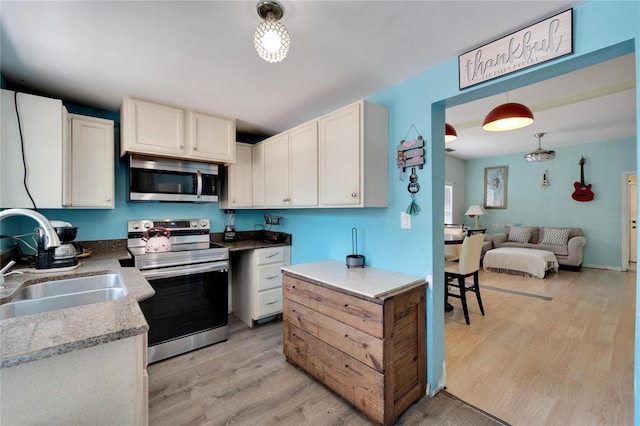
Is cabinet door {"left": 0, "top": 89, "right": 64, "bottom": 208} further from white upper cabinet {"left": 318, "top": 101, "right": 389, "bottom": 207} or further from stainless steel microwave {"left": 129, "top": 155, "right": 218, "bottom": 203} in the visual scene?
white upper cabinet {"left": 318, "top": 101, "right": 389, "bottom": 207}

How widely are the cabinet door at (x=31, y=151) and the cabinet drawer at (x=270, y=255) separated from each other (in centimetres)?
168

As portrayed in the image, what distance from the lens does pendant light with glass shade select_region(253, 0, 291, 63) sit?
126 centimetres

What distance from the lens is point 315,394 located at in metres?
1.94

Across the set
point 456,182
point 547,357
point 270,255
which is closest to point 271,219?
point 270,255

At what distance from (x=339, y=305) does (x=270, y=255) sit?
1.43 metres

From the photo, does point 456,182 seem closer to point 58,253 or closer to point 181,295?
point 181,295

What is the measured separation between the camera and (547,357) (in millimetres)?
2371

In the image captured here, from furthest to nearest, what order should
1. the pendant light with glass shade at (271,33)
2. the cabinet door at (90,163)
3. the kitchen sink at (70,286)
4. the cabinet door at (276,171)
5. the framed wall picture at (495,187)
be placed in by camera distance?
the framed wall picture at (495,187) < the cabinet door at (276,171) < the cabinet door at (90,163) < the kitchen sink at (70,286) < the pendant light with glass shade at (271,33)

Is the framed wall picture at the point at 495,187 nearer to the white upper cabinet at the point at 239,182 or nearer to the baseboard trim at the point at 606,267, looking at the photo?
the baseboard trim at the point at 606,267

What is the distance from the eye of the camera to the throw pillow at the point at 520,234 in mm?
6039

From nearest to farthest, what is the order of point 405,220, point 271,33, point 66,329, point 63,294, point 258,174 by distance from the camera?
point 66,329 < point 271,33 < point 63,294 < point 405,220 < point 258,174

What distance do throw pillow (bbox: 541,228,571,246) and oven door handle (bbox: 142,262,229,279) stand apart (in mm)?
6428

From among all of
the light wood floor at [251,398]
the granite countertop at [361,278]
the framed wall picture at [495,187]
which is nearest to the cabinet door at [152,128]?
the granite countertop at [361,278]

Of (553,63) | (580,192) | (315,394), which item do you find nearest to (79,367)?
(315,394)
